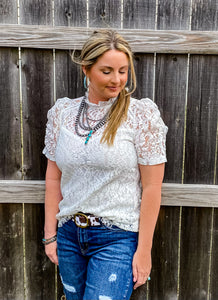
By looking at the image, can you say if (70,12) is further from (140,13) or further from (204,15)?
(204,15)

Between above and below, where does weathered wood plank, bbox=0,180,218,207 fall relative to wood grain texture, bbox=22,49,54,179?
below

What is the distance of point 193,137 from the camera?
221 cm

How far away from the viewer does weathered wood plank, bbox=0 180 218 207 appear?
2.22 m

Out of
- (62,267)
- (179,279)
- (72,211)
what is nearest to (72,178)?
(72,211)

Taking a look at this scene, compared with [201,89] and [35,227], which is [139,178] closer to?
[201,89]

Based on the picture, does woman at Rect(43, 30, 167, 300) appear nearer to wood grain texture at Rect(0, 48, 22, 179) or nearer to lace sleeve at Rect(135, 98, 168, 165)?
lace sleeve at Rect(135, 98, 168, 165)

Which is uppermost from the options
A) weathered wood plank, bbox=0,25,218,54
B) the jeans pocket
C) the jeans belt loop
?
weathered wood plank, bbox=0,25,218,54

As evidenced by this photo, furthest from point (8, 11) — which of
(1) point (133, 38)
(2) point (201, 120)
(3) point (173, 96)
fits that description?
(2) point (201, 120)

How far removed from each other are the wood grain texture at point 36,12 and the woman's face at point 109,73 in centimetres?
62

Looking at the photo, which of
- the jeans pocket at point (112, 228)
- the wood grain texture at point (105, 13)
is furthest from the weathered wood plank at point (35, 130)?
the jeans pocket at point (112, 228)

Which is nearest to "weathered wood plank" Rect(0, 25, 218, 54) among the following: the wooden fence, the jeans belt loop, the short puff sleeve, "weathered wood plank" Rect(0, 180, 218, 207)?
the wooden fence

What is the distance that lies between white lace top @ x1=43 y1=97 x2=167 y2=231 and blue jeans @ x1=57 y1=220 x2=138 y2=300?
0.06m

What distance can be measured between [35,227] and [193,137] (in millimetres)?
1124

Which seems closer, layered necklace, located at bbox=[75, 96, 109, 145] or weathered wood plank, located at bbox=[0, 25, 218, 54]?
layered necklace, located at bbox=[75, 96, 109, 145]
